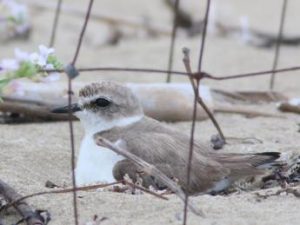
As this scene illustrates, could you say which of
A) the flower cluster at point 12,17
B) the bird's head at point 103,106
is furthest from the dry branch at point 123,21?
the bird's head at point 103,106

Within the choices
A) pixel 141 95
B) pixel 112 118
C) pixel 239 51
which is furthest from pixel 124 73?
pixel 112 118

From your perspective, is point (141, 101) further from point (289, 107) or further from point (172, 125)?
point (289, 107)

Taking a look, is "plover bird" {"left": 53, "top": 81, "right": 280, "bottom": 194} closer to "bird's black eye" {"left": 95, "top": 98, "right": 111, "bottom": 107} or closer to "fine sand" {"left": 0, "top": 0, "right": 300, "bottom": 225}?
"bird's black eye" {"left": 95, "top": 98, "right": 111, "bottom": 107}

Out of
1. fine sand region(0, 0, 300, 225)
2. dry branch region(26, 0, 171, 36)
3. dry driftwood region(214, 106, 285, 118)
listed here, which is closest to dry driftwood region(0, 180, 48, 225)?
fine sand region(0, 0, 300, 225)

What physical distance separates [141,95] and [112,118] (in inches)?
34.6

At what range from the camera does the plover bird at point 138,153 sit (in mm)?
4332

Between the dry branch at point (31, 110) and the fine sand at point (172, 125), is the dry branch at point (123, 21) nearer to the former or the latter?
the fine sand at point (172, 125)

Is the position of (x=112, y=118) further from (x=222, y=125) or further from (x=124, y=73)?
(x=124, y=73)

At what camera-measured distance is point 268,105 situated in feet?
20.7

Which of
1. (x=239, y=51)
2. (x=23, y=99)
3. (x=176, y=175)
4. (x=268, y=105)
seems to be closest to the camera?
(x=176, y=175)

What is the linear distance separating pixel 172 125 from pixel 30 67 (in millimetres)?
2417

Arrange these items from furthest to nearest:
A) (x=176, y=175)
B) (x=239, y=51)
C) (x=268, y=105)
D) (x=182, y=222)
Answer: (x=239, y=51), (x=268, y=105), (x=176, y=175), (x=182, y=222)

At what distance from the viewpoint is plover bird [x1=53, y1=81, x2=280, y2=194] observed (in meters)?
4.33

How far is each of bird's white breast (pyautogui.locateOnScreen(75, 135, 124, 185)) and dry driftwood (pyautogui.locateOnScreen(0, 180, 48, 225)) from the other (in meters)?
0.56
